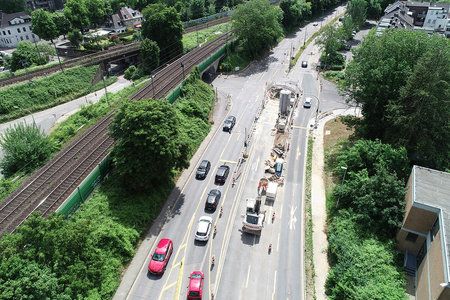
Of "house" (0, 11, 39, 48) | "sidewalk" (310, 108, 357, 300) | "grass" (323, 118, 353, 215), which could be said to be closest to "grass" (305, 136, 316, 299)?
"sidewalk" (310, 108, 357, 300)

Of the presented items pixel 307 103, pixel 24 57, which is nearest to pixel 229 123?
pixel 307 103

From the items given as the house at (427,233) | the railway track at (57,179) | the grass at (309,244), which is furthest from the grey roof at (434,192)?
the railway track at (57,179)

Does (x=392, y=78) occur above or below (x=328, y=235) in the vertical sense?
above

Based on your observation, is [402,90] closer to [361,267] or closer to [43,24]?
[361,267]

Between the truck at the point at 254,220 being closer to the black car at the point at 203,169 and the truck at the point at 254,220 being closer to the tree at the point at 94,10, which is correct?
the black car at the point at 203,169

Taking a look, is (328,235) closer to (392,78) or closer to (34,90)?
(392,78)

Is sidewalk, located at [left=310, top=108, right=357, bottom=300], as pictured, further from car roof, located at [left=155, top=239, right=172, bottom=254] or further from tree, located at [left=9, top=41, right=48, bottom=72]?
tree, located at [left=9, top=41, right=48, bottom=72]

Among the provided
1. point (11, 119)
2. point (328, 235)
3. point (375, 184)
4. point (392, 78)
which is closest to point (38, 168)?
point (11, 119)
